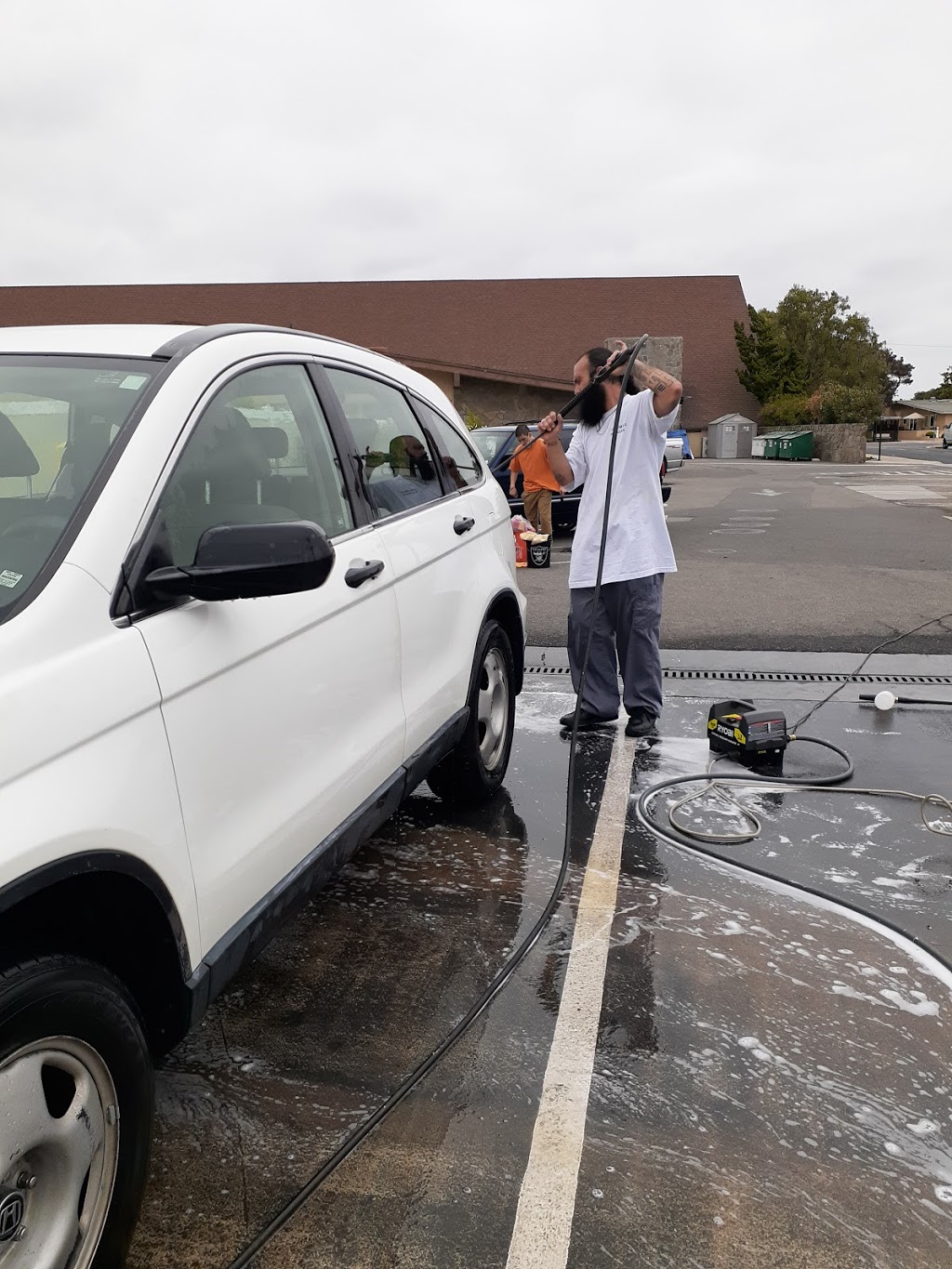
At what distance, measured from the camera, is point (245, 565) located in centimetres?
212

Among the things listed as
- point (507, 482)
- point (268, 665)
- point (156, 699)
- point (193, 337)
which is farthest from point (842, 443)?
point (156, 699)

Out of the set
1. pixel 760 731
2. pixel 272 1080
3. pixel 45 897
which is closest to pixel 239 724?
pixel 45 897

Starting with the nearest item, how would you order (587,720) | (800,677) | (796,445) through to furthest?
(587,720)
(800,677)
(796,445)

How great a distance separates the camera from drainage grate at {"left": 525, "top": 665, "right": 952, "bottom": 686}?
263 inches

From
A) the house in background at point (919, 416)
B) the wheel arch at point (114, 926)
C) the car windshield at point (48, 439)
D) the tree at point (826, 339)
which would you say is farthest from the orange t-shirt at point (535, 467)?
the house in background at point (919, 416)

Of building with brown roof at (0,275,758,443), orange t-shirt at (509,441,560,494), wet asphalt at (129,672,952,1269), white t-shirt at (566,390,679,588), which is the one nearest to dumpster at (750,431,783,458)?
building with brown roof at (0,275,758,443)

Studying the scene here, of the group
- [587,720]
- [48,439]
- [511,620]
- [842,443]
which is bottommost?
[842,443]

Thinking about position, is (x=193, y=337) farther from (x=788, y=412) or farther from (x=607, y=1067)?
(x=788, y=412)

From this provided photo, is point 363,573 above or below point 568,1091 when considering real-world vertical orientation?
above

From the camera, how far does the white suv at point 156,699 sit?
1.74 meters

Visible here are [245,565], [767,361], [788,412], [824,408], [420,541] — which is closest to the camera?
[245,565]

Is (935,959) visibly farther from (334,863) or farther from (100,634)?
(100,634)

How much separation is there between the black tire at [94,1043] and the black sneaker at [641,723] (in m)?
3.89

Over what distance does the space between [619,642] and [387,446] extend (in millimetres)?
2401
